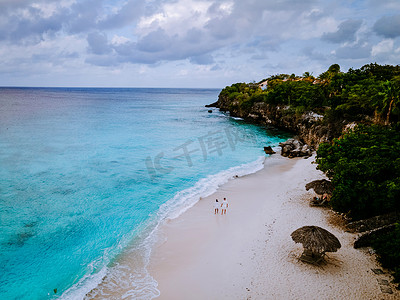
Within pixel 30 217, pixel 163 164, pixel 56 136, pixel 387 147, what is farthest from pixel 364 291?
pixel 56 136

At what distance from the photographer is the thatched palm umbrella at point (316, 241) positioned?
12.0 m

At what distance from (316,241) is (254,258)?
3.56m

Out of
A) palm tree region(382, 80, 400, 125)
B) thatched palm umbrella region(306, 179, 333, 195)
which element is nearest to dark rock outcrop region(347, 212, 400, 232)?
thatched palm umbrella region(306, 179, 333, 195)

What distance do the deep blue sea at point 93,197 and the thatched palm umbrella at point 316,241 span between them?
7.99 m

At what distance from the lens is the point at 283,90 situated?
5653 centimetres

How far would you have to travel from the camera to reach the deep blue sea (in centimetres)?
1358

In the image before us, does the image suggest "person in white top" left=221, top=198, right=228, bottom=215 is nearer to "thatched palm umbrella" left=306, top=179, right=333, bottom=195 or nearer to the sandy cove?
the sandy cove

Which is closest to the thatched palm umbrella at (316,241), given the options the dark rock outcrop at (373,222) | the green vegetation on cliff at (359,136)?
the green vegetation on cliff at (359,136)

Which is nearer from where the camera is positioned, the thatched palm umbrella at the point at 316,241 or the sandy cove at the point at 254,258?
the sandy cove at the point at 254,258

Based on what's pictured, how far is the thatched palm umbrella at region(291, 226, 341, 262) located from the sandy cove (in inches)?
25.9

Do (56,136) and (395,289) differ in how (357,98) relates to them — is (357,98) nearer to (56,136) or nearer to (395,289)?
(395,289)

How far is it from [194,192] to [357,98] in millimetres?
24957

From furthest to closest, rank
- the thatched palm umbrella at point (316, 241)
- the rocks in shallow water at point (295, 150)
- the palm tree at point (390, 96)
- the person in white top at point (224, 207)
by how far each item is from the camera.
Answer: the rocks in shallow water at point (295, 150) → the palm tree at point (390, 96) → the person in white top at point (224, 207) → the thatched palm umbrella at point (316, 241)

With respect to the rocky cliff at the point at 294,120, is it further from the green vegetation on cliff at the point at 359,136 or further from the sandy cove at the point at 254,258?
the sandy cove at the point at 254,258
